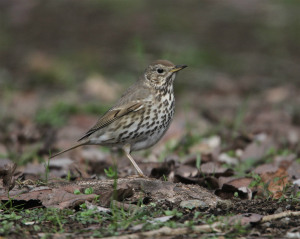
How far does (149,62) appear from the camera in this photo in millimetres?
10211

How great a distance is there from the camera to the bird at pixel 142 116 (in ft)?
16.9

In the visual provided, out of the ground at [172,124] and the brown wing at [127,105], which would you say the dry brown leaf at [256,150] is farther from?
the brown wing at [127,105]

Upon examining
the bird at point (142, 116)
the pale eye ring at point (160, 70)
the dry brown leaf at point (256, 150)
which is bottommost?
the dry brown leaf at point (256, 150)

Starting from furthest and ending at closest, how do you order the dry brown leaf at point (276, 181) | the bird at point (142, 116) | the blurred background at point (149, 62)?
1. the blurred background at point (149, 62)
2. the bird at point (142, 116)
3. the dry brown leaf at point (276, 181)

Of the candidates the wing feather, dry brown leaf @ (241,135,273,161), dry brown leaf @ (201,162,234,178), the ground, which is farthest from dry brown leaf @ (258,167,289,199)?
the wing feather

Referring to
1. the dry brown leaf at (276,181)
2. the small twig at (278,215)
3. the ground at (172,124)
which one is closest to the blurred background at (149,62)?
the ground at (172,124)

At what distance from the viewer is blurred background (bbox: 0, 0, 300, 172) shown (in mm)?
7441

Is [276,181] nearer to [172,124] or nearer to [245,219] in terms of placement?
[245,219]

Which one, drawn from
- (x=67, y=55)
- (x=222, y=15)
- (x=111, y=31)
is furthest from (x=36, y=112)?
(x=222, y=15)

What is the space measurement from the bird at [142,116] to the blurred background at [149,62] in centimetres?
118

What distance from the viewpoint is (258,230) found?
3258 mm

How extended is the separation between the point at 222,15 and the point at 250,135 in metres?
9.89

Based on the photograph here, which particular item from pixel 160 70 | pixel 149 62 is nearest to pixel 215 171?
pixel 160 70

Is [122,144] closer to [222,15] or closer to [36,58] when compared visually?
[36,58]
